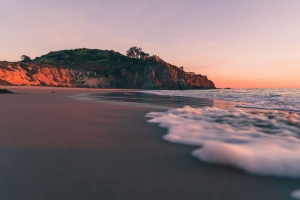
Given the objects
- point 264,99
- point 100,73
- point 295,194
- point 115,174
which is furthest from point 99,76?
point 295,194

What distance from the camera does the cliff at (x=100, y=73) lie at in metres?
54.0

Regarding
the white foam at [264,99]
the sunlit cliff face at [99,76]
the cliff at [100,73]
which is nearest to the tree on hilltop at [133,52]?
the cliff at [100,73]

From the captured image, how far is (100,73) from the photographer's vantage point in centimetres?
7694

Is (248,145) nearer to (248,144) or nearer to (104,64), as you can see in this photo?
(248,144)

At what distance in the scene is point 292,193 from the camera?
158cm

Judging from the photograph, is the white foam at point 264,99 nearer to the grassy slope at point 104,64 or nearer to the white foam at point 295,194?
the white foam at point 295,194

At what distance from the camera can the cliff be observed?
54.0 meters

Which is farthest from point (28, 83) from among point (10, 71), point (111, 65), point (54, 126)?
point (54, 126)

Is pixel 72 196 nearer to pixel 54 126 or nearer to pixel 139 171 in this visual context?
pixel 139 171

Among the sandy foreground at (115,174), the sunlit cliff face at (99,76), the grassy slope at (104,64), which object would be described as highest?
the grassy slope at (104,64)

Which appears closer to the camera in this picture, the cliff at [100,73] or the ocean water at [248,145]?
the ocean water at [248,145]

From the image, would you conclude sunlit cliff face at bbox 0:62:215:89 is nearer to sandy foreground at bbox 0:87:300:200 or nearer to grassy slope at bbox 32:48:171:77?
grassy slope at bbox 32:48:171:77

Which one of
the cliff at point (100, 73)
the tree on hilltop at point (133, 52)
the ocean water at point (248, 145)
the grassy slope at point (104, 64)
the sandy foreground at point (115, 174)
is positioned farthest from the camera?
the tree on hilltop at point (133, 52)

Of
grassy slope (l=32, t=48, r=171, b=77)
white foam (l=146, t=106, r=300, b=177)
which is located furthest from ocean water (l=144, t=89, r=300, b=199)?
grassy slope (l=32, t=48, r=171, b=77)
